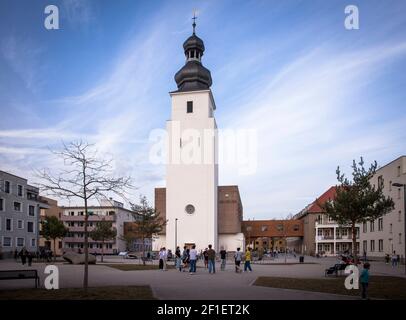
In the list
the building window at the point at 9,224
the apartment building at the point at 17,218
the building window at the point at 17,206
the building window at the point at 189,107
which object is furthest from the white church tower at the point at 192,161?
the building window at the point at 17,206

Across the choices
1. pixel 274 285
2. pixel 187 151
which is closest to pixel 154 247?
pixel 187 151

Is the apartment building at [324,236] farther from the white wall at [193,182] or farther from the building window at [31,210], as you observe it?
the building window at [31,210]

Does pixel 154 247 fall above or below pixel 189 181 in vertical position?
below

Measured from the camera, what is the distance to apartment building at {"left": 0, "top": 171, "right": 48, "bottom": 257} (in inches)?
2478

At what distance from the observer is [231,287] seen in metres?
17.6

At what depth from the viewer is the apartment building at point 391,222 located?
167ft

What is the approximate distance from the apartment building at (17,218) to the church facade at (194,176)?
751 inches

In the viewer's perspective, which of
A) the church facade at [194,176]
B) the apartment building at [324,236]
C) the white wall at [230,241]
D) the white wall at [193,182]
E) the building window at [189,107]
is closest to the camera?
the white wall at [193,182]

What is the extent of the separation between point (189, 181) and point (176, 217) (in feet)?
17.5

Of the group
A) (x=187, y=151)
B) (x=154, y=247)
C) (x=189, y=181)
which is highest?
(x=187, y=151)

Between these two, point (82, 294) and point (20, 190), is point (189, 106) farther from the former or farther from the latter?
point (82, 294)
